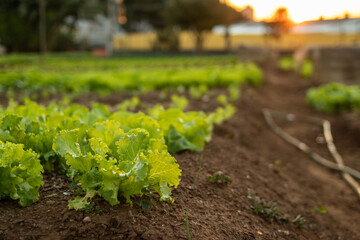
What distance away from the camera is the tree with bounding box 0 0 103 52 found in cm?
3312

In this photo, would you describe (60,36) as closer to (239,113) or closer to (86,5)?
(86,5)

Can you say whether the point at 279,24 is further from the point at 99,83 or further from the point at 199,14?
the point at 99,83

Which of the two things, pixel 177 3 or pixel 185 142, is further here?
pixel 177 3

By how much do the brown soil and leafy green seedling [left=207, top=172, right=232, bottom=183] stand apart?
35mm

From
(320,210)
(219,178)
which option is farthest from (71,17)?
(219,178)

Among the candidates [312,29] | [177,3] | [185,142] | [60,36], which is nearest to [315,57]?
[185,142]

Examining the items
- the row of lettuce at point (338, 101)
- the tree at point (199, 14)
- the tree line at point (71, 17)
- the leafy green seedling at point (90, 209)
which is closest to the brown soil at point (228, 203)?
the leafy green seedling at point (90, 209)

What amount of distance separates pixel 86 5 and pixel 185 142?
113 feet

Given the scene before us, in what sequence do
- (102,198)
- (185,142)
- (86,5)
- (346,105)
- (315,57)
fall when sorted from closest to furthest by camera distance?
(102,198), (185,142), (346,105), (315,57), (86,5)

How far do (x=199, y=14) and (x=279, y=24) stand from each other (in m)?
8.92

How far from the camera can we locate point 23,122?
2.71 metres

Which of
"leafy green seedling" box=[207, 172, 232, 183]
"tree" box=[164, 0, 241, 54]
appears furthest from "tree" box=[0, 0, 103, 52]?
"leafy green seedling" box=[207, 172, 232, 183]

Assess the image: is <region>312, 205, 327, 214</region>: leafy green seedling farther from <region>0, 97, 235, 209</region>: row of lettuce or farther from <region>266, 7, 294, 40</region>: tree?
<region>266, 7, 294, 40</region>: tree

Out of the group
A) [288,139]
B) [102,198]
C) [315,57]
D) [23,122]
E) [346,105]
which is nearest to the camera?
[102,198]
